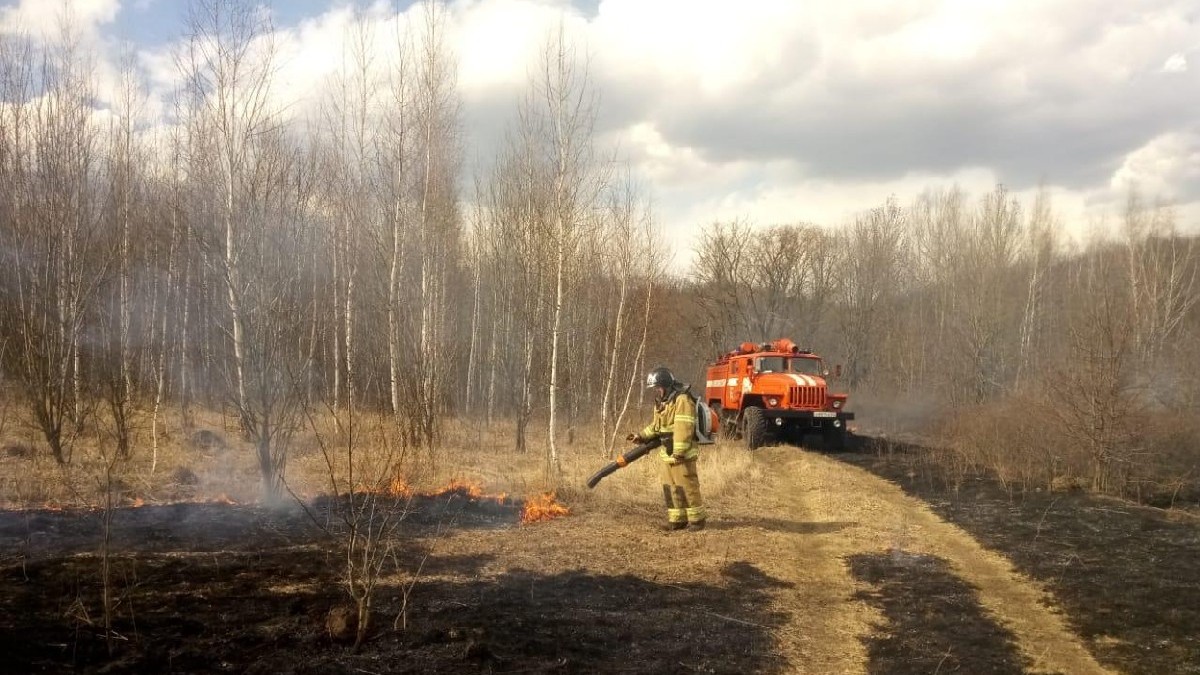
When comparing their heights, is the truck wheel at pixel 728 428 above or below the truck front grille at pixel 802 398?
below

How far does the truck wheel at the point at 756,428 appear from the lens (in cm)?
1858

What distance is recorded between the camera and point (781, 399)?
18.9m

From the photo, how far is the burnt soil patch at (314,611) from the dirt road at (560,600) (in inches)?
0.8

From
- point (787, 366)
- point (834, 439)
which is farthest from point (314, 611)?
point (787, 366)

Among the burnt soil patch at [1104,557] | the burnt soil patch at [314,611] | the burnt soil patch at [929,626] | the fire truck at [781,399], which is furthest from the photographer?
the fire truck at [781,399]

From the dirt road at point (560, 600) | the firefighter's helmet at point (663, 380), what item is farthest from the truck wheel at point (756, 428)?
the firefighter's helmet at point (663, 380)

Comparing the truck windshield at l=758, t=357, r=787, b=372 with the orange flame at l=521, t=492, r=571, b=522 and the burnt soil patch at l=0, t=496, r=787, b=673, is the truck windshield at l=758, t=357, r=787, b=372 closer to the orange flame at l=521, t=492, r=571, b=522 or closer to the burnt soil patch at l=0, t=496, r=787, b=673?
the orange flame at l=521, t=492, r=571, b=522

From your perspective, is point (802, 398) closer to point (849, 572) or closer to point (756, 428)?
point (756, 428)

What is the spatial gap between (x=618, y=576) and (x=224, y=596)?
3.36 metres

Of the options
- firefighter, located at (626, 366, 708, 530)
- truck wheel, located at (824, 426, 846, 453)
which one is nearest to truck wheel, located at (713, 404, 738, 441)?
truck wheel, located at (824, 426, 846, 453)

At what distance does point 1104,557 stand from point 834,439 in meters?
10.9

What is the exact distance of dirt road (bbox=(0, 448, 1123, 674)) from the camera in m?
4.72

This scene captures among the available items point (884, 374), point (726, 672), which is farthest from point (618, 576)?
point (884, 374)

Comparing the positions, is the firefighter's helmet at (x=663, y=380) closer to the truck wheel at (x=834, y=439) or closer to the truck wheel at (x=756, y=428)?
the truck wheel at (x=756, y=428)
